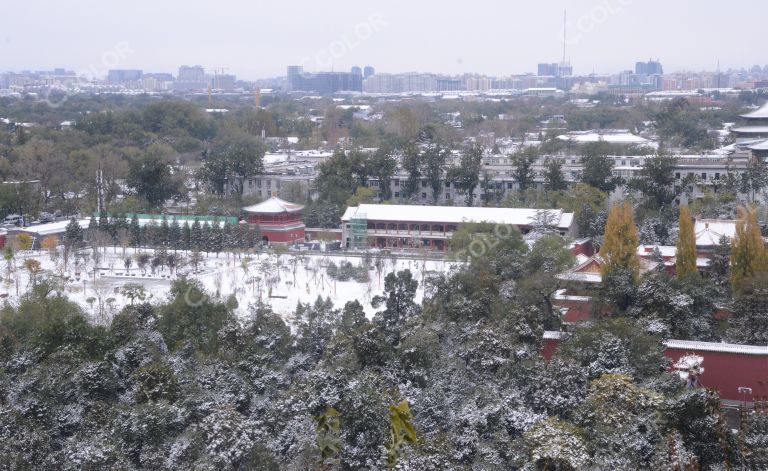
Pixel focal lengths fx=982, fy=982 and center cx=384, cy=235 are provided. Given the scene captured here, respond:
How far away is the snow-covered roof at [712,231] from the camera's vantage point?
14383 millimetres

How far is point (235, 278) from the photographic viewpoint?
1573 centimetres

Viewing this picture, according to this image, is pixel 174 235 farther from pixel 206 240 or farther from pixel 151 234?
pixel 206 240

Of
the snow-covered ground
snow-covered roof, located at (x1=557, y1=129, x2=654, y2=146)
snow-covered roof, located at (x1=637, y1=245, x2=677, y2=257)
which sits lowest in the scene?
the snow-covered ground

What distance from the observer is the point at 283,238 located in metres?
19.8

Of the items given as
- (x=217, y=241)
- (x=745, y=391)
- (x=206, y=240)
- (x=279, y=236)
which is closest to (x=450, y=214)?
(x=279, y=236)

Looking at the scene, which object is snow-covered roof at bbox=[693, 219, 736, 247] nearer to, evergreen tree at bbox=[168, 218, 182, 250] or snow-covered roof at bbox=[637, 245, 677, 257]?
snow-covered roof at bbox=[637, 245, 677, 257]

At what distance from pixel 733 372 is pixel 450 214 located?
33.3ft

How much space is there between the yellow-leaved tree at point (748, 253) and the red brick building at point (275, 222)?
9934 millimetres

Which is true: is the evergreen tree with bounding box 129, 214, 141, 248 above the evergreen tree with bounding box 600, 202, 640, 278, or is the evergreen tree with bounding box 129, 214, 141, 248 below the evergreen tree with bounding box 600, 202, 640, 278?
below

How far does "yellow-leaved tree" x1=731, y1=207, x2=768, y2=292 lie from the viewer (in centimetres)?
1180

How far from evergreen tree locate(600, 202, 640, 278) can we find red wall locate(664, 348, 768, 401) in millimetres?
2791

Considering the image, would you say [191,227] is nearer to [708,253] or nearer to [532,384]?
[708,253]

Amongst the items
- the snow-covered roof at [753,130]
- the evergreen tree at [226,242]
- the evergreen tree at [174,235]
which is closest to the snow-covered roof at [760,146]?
the snow-covered roof at [753,130]

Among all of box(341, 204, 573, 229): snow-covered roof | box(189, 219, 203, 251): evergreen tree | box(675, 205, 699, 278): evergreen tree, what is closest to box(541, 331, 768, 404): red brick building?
box(675, 205, 699, 278): evergreen tree
